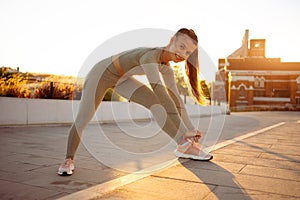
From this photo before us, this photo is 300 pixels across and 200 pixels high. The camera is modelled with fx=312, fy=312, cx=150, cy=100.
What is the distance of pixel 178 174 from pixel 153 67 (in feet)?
4.09

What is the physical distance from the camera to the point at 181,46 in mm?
3076

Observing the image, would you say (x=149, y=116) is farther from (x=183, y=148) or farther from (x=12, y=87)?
(x=183, y=148)

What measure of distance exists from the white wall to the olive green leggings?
17.9ft

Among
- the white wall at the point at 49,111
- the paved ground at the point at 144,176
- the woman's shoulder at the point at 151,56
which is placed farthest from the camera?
the white wall at the point at 49,111

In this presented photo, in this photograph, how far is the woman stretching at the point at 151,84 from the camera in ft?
9.83

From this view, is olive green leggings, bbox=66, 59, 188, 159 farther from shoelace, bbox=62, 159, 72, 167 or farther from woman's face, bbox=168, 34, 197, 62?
woman's face, bbox=168, 34, 197, 62

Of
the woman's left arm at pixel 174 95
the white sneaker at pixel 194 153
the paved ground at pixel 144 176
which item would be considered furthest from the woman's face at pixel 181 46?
the white sneaker at pixel 194 153

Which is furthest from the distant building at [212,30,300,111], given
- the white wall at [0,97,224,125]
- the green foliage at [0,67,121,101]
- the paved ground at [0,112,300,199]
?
the paved ground at [0,112,300,199]

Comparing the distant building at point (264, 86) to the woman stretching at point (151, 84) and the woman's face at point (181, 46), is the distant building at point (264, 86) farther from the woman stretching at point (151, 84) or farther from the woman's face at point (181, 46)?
the woman's face at point (181, 46)

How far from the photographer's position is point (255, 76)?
52.9 metres

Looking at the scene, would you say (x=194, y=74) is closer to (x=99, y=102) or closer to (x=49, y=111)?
(x=99, y=102)

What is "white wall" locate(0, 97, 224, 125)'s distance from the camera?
817 centimetres

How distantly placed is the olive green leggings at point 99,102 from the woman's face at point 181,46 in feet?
1.99

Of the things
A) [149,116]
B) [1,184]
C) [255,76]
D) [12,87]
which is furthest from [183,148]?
[255,76]
